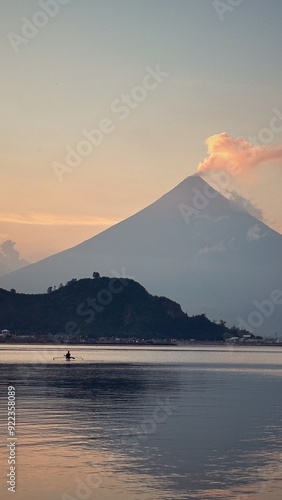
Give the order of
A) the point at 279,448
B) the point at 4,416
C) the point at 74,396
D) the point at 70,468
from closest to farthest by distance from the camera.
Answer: the point at 70,468
the point at 279,448
the point at 4,416
the point at 74,396

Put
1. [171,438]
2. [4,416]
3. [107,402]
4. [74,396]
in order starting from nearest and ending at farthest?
[171,438] → [4,416] → [107,402] → [74,396]

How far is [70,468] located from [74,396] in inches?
1421

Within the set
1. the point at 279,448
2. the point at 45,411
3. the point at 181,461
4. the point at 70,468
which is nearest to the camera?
the point at 70,468

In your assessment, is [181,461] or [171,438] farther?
[171,438]

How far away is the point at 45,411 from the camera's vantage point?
59.1 m

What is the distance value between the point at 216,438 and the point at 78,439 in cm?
784

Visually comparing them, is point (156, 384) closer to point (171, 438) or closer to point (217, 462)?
point (171, 438)

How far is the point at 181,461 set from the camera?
4003cm

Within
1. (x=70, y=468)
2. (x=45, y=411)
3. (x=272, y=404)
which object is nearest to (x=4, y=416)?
(x=45, y=411)

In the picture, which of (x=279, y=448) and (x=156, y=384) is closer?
(x=279, y=448)

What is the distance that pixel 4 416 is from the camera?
179 feet

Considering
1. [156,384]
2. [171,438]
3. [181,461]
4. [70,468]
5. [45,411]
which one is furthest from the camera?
[156,384]

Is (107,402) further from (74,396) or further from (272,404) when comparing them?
(272,404)

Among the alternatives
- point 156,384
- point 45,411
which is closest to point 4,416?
point 45,411
